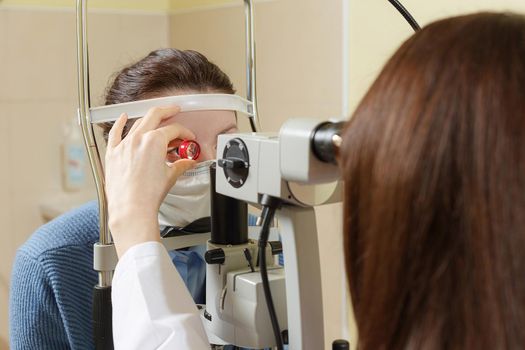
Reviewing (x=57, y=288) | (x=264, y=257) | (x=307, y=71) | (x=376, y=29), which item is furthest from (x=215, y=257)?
(x=307, y=71)

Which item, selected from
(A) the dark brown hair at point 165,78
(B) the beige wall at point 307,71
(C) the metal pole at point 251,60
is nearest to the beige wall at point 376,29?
(B) the beige wall at point 307,71

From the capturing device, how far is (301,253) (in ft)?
2.21

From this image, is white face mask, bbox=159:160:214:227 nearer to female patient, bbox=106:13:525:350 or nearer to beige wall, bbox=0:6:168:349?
female patient, bbox=106:13:525:350

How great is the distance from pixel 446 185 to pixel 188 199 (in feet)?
1.82

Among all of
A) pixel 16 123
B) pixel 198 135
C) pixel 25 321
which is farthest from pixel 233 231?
pixel 16 123

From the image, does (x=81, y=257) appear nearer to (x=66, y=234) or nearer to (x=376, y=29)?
(x=66, y=234)

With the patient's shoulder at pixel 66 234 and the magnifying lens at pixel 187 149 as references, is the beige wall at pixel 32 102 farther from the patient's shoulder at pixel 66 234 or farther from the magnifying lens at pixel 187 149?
the magnifying lens at pixel 187 149

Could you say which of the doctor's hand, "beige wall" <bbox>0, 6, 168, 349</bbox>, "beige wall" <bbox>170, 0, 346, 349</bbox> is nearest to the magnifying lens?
the doctor's hand

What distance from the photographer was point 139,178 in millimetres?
748

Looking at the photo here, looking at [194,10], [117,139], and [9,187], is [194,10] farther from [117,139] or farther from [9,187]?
[117,139]

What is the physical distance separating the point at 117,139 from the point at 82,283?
16.1 inches

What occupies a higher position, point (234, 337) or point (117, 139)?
point (117, 139)

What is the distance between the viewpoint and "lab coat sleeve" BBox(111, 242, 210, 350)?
0.68 metres

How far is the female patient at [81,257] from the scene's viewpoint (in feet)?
3.45
